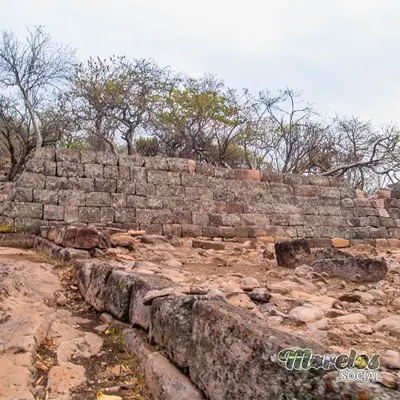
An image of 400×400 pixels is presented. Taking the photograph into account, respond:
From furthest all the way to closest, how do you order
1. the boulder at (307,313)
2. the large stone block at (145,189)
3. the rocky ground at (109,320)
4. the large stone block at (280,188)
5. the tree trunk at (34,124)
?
the tree trunk at (34,124)
the large stone block at (280,188)
the large stone block at (145,189)
the boulder at (307,313)
the rocky ground at (109,320)

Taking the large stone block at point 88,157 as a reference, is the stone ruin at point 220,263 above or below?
A: below

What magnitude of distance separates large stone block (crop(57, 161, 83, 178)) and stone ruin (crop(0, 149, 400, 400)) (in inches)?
1.1

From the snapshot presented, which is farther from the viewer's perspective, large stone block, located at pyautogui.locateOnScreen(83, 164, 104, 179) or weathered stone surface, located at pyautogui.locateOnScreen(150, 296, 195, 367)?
large stone block, located at pyautogui.locateOnScreen(83, 164, 104, 179)

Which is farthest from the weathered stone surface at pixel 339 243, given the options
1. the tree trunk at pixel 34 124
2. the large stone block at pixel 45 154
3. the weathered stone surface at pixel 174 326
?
the tree trunk at pixel 34 124

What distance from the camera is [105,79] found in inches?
688

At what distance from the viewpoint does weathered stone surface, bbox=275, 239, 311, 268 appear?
445 cm

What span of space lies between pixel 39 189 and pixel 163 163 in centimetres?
249

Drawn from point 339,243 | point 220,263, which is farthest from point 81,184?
point 339,243

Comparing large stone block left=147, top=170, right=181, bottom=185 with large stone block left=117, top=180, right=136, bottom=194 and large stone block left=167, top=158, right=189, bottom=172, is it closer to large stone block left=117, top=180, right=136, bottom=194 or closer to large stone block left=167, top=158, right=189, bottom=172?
large stone block left=167, top=158, right=189, bottom=172

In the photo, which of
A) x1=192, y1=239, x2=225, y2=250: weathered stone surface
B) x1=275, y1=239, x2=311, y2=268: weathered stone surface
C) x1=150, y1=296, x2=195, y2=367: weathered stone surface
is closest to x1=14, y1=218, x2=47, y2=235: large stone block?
x1=192, y1=239, x2=225, y2=250: weathered stone surface

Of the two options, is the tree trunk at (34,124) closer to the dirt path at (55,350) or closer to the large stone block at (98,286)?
the dirt path at (55,350)

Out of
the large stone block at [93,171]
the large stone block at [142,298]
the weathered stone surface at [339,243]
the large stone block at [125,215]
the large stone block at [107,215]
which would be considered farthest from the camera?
the weathered stone surface at [339,243]

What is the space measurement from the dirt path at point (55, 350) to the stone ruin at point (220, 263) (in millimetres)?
132

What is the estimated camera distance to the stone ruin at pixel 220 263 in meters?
1.44
